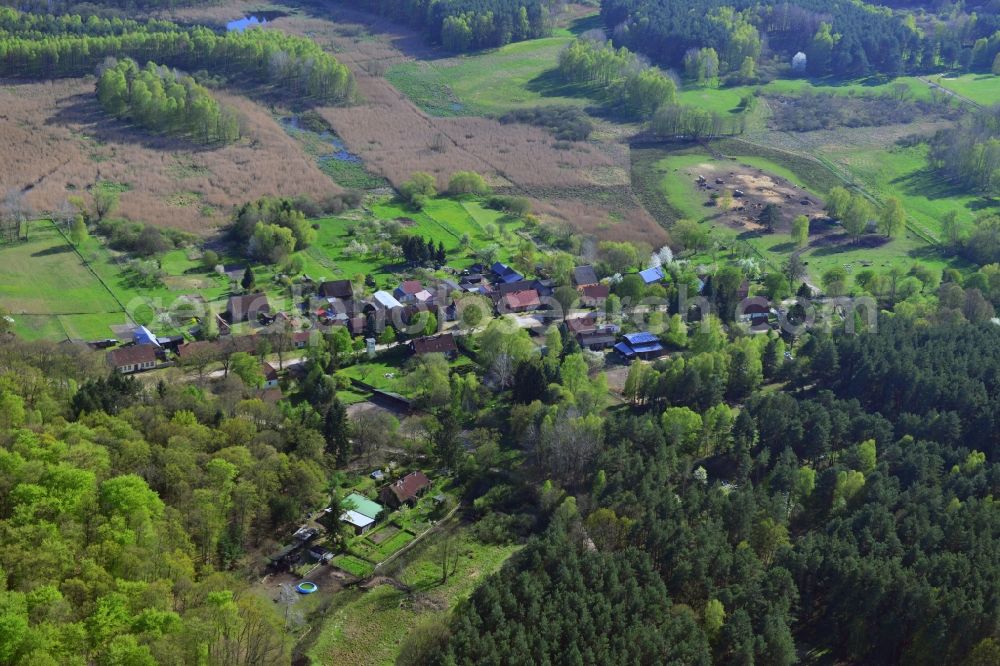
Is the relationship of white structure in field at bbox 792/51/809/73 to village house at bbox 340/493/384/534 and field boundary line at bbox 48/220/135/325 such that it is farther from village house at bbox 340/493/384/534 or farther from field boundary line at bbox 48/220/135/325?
village house at bbox 340/493/384/534

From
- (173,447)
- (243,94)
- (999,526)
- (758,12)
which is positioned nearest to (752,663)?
(999,526)

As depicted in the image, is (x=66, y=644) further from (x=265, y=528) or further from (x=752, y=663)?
(x=752, y=663)

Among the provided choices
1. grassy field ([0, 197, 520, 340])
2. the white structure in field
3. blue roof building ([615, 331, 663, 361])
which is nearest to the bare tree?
grassy field ([0, 197, 520, 340])

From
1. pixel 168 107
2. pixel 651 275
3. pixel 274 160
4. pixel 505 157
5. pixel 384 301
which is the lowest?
pixel 651 275

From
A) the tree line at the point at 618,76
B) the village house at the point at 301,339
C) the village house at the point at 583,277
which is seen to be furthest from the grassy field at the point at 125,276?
the tree line at the point at 618,76

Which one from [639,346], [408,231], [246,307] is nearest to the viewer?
[639,346]

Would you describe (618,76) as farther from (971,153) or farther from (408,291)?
A: (408,291)

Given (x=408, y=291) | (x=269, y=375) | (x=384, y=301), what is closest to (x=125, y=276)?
(x=269, y=375)
